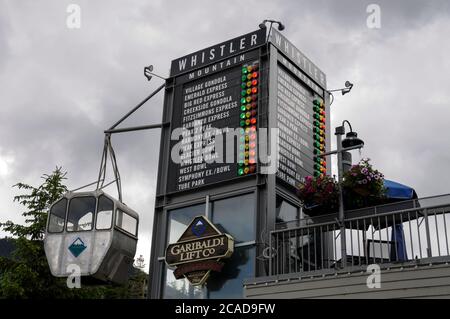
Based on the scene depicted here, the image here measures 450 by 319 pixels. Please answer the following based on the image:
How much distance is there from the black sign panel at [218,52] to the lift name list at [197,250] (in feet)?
15.6

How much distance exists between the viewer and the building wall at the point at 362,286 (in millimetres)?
10656

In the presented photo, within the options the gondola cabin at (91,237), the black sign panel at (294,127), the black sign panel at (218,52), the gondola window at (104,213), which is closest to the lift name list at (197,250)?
the gondola cabin at (91,237)

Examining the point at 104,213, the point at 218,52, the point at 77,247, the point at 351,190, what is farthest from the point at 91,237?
the point at 351,190

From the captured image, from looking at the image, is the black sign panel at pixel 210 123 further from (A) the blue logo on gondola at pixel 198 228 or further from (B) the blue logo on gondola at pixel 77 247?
(B) the blue logo on gondola at pixel 77 247

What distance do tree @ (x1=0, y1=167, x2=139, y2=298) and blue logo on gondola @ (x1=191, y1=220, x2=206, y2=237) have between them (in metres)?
9.38

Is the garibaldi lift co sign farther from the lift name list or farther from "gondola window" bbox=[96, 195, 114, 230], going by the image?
"gondola window" bbox=[96, 195, 114, 230]

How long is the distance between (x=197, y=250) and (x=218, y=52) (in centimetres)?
521

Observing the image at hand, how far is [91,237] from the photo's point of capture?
1481cm

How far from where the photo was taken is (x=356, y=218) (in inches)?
477

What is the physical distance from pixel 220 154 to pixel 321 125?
2986mm

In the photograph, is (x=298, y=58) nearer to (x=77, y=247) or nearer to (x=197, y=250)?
(x=197, y=250)

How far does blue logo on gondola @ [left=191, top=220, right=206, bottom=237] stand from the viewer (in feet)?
47.2

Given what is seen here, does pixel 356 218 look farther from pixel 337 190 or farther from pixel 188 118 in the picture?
pixel 188 118
